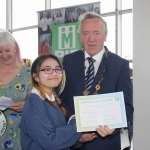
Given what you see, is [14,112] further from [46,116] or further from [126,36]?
[126,36]

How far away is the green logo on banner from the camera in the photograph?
617 cm

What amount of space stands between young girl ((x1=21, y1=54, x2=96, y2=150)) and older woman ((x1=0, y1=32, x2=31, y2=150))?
0.71 metres

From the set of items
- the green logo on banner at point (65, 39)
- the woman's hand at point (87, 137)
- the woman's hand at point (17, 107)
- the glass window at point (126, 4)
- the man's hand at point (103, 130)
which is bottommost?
the woman's hand at point (87, 137)

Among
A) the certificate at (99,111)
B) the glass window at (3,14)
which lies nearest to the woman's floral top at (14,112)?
the certificate at (99,111)

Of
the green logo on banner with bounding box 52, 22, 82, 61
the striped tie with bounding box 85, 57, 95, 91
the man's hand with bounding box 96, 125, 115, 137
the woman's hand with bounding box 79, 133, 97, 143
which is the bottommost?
the woman's hand with bounding box 79, 133, 97, 143

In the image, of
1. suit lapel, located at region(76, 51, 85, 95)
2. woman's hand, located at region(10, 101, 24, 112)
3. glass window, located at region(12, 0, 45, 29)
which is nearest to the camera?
suit lapel, located at region(76, 51, 85, 95)

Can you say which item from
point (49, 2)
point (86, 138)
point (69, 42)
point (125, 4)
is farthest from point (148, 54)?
point (49, 2)

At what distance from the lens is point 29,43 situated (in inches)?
313

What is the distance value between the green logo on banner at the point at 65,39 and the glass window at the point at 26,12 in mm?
1690

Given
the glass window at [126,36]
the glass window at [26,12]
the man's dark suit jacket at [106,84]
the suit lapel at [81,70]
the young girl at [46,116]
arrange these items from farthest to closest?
the glass window at [26,12] → the glass window at [126,36] → the suit lapel at [81,70] → the man's dark suit jacket at [106,84] → the young girl at [46,116]

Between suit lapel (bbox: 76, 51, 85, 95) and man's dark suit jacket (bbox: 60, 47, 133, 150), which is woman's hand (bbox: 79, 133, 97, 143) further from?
suit lapel (bbox: 76, 51, 85, 95)

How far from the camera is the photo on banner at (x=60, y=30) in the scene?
20.2 ft

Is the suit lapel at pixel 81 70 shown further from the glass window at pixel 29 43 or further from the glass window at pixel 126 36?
the glass window at pixel 29 43

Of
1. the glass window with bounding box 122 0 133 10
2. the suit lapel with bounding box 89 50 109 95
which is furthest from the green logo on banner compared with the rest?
the suit lapel with bounding box 89 50 109 95
